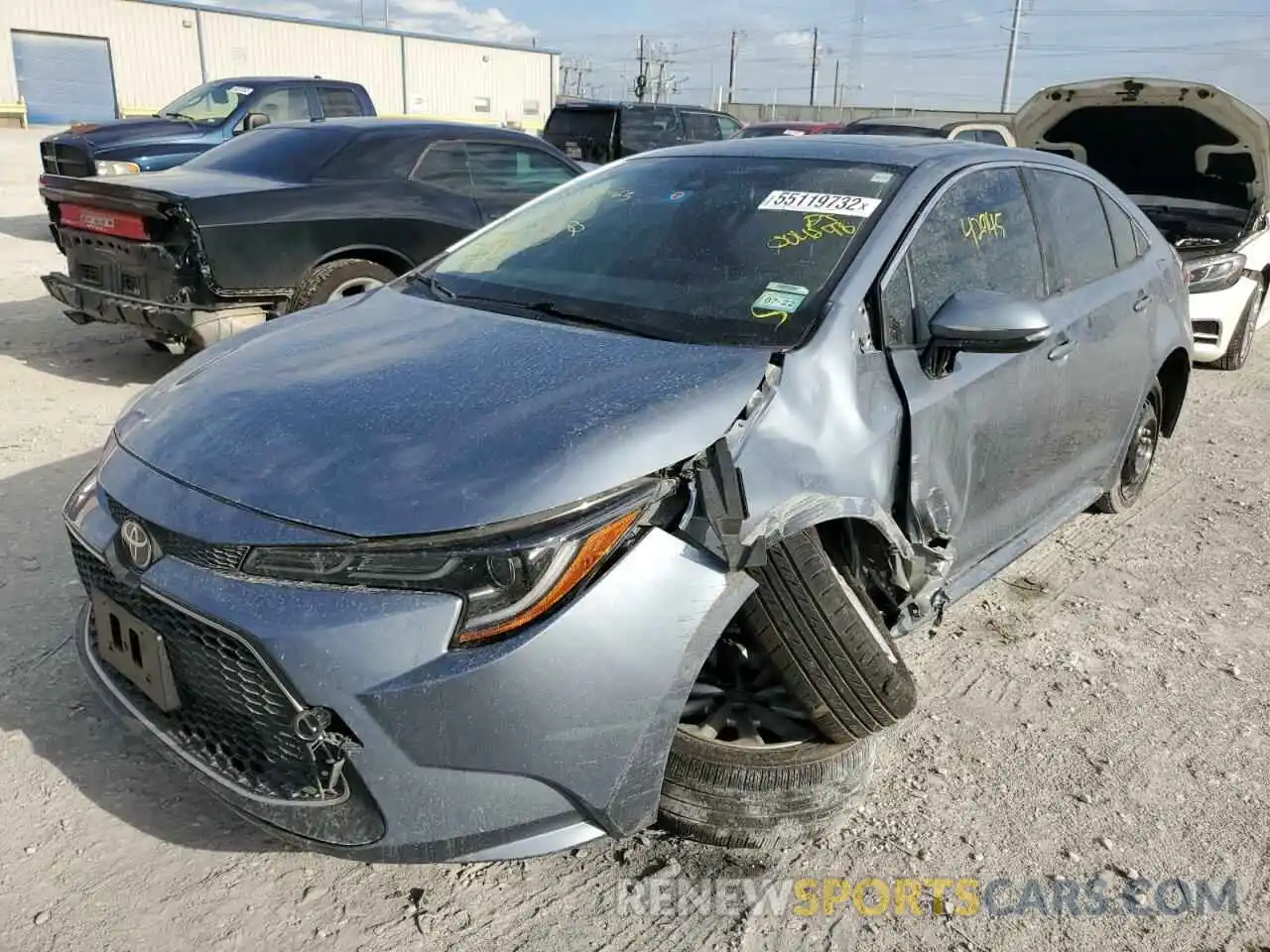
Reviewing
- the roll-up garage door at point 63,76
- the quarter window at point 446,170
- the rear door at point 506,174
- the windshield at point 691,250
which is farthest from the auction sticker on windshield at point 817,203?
the roll-up garage door at point 63,76

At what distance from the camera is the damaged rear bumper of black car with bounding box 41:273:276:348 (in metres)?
5.42

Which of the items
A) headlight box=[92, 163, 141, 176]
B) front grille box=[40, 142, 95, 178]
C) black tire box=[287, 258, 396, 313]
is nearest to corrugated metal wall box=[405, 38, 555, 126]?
front grille box=[40, 142, 95, 178]

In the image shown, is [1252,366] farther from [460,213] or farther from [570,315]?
[570,315]

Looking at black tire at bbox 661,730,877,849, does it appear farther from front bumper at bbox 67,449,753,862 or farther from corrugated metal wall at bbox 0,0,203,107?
corrugated metal wall at bbox 0,0,203,107

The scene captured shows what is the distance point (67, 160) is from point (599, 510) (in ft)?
35.9

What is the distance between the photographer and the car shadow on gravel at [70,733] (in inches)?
96.0

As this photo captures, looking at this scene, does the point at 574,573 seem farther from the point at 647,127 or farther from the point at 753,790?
the point at 647,127

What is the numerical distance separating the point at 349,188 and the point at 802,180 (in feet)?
12.6

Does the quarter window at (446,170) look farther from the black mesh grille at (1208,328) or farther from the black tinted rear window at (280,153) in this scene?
the black mesh grille at (1208,328)

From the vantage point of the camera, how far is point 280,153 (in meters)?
6.36

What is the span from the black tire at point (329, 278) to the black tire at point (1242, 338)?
19.7 ft

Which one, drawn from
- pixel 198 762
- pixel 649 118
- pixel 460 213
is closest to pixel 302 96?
pixel 649 118

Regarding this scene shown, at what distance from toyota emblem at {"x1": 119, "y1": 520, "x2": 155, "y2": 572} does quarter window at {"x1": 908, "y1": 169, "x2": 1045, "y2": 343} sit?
1961 millimetres

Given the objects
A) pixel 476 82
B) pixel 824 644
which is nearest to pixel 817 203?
pixel 824 644
